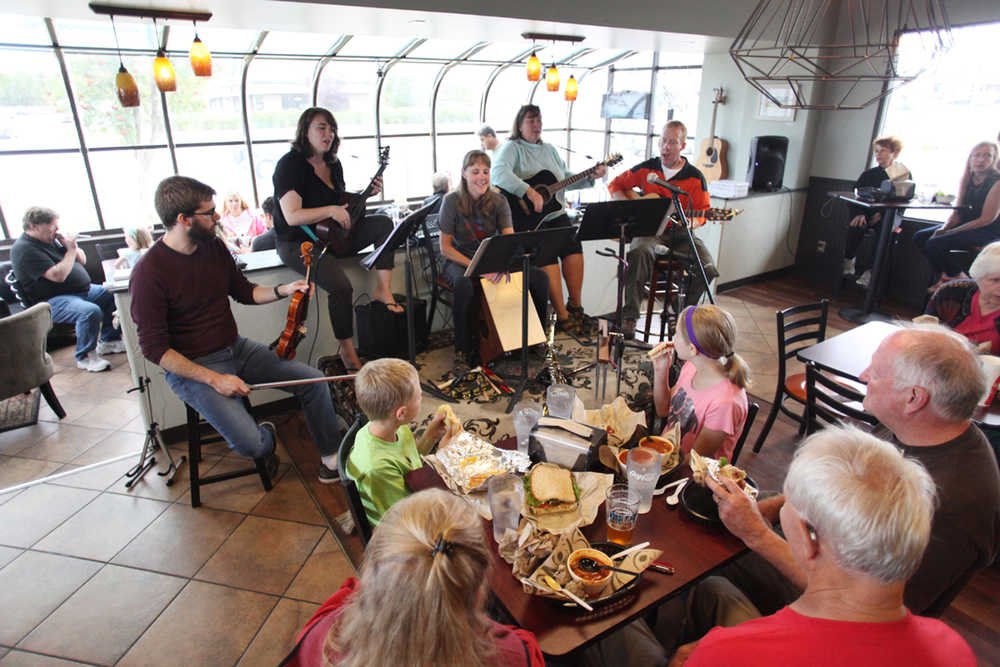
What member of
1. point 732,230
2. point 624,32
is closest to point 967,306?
point 732,230

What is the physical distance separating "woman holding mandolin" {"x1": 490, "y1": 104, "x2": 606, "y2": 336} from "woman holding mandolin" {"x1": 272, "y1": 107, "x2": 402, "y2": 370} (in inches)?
48.1

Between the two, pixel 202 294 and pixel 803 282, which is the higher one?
pixel 202 294

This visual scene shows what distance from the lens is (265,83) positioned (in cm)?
844

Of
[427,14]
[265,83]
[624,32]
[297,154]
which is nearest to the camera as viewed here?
[297,154]

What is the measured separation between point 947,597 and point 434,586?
1470 millimetres

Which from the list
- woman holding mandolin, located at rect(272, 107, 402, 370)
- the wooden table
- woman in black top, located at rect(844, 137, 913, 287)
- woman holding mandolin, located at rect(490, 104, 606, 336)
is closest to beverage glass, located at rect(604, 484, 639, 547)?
the wooden table

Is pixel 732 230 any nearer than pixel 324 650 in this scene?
No

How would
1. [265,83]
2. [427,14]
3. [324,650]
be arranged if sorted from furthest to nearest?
1. [265,83]
2. [427,14]
3. [324,650]

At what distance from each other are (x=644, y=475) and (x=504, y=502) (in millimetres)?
424

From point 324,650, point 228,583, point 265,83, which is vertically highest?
point 265,83

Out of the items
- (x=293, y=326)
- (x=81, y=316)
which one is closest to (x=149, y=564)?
(x=293, y=326)

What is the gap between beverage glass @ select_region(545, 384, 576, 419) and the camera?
2.06 m

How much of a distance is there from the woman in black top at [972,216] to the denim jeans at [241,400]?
4.54 metres

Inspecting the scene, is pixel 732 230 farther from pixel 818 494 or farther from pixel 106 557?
pixel 106 557
